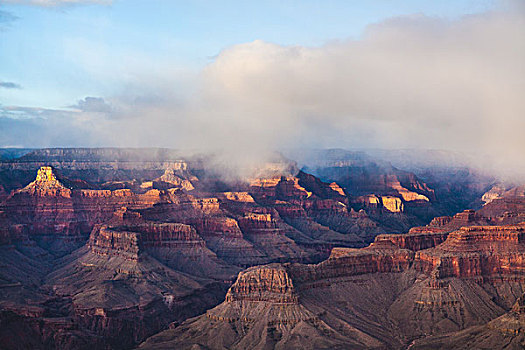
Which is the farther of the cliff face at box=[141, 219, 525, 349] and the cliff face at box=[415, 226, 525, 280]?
the cliff face at box=[415, 226, 525, 280]

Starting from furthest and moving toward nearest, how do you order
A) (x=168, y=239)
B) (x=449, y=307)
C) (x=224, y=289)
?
(x=168, y=239)
(x=224, y=289)
(x=449, y=307)

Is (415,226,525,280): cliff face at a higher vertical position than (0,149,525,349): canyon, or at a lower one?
higher

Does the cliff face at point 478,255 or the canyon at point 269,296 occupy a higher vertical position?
the cliff face at point 478,255

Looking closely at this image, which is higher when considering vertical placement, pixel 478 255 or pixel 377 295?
pixel 478 255

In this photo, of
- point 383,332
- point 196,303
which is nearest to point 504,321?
point 383,332

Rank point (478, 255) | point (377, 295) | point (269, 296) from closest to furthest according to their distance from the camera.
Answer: point (269, 296) → point (377, 295) → point (478, 255)

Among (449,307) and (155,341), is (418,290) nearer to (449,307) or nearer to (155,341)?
(449,307)

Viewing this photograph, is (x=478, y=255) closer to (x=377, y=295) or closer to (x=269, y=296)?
(x=377, y=295)

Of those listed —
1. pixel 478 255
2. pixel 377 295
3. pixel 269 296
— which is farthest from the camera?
pixel 478 255

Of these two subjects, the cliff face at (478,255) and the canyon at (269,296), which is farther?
the cliff face at (478,255)

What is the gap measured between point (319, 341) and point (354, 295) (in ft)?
79.0

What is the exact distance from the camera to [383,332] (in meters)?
133

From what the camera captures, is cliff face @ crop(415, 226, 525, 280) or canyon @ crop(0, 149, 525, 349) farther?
cliff face @ crop(415, 226, 525, 280)

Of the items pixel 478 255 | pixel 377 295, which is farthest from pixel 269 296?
pixel 478 255
